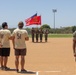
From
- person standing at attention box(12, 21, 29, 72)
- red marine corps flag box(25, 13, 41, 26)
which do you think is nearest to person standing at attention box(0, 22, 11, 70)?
person standing at attention box(12, 21, 29, 72)

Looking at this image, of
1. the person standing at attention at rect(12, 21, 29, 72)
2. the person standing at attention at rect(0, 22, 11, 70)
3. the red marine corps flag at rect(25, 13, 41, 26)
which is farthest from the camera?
the red marine corps flag at rect(25, 13, 41, 26)

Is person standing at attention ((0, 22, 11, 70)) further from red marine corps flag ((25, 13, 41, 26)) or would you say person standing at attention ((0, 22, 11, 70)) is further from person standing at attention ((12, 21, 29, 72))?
red marine corps flag ((25, 13, 41, 26))

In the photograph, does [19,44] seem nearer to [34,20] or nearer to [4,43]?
[4,43]

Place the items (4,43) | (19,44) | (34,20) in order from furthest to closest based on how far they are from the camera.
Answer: (34,20) < (4,43) < (19,44)

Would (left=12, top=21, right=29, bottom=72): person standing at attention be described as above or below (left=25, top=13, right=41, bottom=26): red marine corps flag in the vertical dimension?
below

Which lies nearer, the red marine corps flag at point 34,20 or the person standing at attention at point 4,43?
the person standing at attention at point 4,43

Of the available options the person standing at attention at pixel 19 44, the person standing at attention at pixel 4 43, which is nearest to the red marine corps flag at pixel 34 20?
the person standing at attention at pixel 4 43

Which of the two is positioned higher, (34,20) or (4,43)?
(34,20)

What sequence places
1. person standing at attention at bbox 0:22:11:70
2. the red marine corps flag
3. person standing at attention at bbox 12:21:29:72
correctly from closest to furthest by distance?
person standing at attention at bbox 12:21:29:72, person standing at attention at bbox 0:22:11:70, the red marine corps flag

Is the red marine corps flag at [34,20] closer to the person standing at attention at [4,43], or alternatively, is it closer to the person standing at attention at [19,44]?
the person standing at attention at [4,43]

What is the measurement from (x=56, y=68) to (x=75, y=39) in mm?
2978

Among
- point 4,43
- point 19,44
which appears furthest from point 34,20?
point 19,44

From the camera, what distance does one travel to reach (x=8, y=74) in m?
11.6

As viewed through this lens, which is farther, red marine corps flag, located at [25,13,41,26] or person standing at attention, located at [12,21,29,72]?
red marine corps flag, located at [25,13,41,26]
